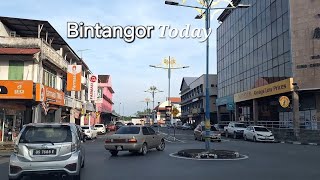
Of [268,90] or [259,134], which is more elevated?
[268,90]

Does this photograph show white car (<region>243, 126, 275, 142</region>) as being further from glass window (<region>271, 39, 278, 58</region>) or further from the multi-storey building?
the multi-storey building

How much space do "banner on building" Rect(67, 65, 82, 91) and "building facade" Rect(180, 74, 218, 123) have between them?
4740 cm

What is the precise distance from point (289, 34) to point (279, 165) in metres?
26.8

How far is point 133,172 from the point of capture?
42.6 feet

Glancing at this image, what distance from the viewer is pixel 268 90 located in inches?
1709

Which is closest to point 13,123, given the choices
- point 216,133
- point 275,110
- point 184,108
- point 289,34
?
point 216,133

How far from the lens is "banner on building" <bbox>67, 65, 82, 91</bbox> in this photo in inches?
1566

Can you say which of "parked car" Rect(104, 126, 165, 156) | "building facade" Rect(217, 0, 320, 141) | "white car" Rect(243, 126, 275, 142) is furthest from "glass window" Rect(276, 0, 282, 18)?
"parked car" Rect(104, 126, 165, 156)

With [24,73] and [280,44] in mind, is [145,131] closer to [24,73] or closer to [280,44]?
[24,73]

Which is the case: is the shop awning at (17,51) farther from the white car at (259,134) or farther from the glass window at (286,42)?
the glass window at (286,42)

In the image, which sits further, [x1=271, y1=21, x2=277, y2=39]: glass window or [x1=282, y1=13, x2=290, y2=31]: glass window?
[x1=271, y1=21, x2=277, y2=39]: glass window

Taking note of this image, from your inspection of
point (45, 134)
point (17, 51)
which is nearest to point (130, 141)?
point (45, 134)

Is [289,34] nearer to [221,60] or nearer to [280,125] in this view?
[280,125]

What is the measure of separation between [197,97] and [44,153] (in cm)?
8386
